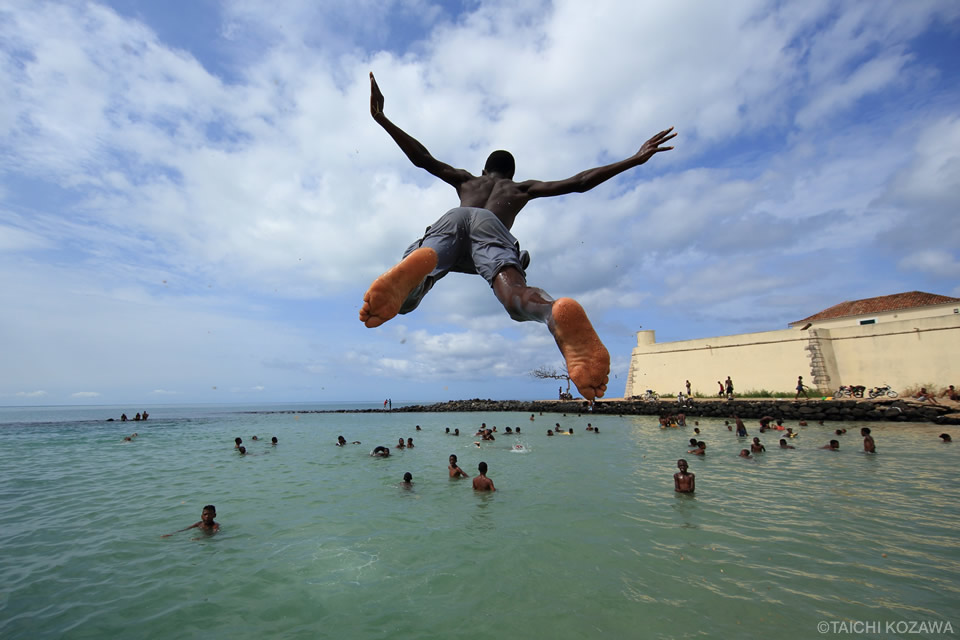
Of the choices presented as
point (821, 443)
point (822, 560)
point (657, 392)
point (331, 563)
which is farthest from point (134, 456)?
point (657, 392)

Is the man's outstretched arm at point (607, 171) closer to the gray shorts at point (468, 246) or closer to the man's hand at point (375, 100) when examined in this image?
the gray shorts at point (468, 246)

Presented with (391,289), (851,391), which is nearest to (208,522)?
(391,289)

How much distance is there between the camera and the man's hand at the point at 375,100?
129 inches

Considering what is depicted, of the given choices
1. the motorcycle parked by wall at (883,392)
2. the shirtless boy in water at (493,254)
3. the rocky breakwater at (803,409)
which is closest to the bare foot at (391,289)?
the shirtless boy in water at (493,254)

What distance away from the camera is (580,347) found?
2479 mm

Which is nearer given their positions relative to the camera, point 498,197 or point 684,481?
point 498,197

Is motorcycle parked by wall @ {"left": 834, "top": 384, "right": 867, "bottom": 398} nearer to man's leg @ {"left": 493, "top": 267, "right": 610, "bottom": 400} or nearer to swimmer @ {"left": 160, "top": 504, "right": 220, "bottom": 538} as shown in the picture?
swimmer @ {"left": 160, "top": 504, "right": 220, "bottom": 538}

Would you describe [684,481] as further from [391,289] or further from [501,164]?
[391,289]

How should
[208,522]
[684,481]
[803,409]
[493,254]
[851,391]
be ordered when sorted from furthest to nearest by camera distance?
[851,391], [803,409], [684,481], [208,522], [493,254]

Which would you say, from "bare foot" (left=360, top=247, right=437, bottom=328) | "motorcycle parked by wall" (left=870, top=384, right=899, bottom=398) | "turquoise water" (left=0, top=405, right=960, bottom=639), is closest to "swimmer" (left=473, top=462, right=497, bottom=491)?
"turquoise water" (left=0, top=405, right=960, bottom=639)

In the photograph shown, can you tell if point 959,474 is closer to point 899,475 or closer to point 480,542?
point 899,475

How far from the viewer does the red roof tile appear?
32094 mm

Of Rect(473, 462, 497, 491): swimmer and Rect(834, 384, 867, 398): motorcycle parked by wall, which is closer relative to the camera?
Rect(473, 462, 497, 491): swimmer

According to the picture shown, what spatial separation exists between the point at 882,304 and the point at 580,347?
4339 cm
